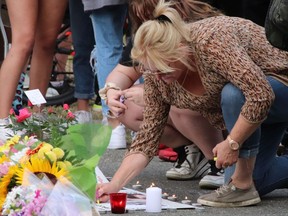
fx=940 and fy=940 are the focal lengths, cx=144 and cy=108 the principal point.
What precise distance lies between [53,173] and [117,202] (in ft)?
3.95

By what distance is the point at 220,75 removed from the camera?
396 cm

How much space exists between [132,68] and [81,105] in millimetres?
1906

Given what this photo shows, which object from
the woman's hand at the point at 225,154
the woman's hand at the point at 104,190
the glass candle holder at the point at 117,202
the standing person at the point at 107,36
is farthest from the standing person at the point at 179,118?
the standing person at the point at 107,36

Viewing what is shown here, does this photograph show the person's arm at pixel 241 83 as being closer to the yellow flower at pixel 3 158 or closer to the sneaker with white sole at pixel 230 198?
the sneaker with white sole at pixel 230 198

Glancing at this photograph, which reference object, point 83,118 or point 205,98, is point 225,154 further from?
point 83,118

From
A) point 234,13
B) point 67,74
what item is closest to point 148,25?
point 234,13

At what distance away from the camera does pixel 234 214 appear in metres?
4.11

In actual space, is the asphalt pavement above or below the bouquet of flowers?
below

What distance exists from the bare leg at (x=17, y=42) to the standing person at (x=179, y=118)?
0.85m

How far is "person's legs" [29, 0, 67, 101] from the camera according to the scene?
225 inches

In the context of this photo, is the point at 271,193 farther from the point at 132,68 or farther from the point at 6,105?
the point at 6,105

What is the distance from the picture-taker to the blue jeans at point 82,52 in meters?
6.39

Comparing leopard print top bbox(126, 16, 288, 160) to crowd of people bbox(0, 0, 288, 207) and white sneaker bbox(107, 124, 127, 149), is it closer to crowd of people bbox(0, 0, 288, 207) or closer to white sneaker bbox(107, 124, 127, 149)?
crowd of people bbox(0, 0, 288, 207)

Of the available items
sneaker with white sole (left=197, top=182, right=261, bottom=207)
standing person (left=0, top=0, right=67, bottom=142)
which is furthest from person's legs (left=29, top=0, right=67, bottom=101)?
sneaker with white sole (left=197, top=182, right=261, bottom=207)
